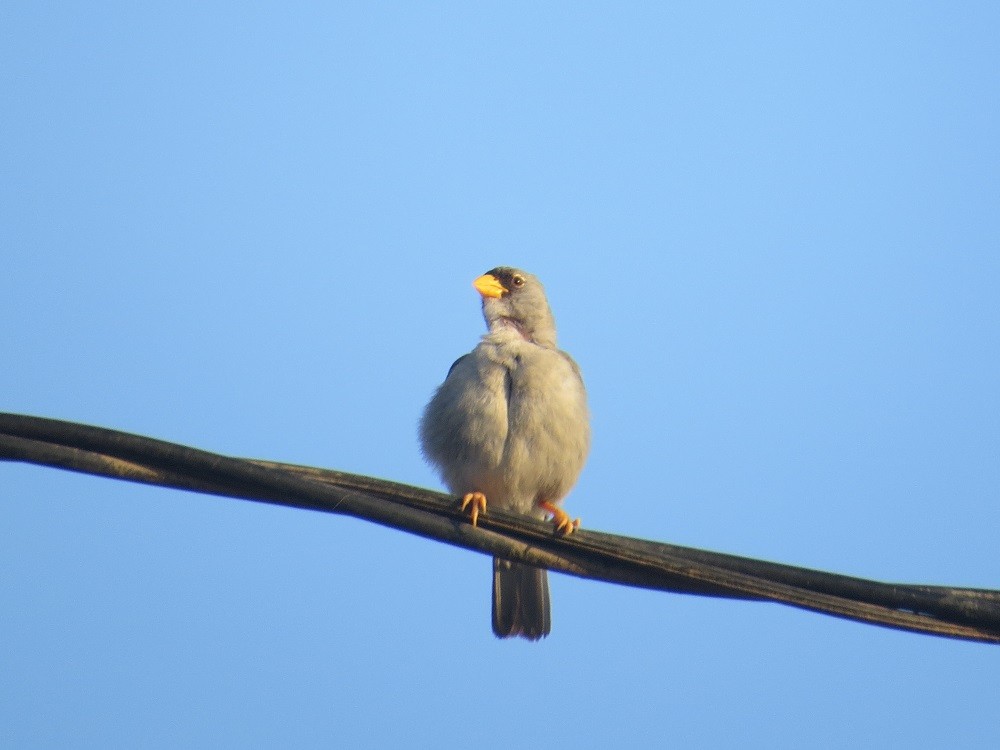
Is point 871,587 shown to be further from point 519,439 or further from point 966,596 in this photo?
point 519,439

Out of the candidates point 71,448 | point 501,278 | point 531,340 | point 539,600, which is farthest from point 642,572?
point 501,278

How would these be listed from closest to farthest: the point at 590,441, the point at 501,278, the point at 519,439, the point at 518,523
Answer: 1. the point at 518,523
2. the point at 519,439
3. the point at 590,441
4. the point at 501,278

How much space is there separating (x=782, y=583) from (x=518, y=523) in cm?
85

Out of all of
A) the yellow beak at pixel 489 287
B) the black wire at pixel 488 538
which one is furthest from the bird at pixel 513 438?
the black wire at pixel 488 538

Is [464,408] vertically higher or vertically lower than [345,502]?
higher

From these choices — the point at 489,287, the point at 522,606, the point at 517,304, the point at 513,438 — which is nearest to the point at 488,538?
the point at 513,438

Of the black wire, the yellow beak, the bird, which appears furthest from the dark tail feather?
the black wire

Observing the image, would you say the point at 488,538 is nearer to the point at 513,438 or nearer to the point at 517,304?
the point at 513,438

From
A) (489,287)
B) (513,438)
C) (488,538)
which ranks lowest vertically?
(488,538)

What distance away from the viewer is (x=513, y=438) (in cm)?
597

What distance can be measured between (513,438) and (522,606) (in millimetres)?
994

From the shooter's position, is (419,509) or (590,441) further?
(590,441)

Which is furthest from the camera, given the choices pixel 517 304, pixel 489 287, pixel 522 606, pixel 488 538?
pixel 489 287

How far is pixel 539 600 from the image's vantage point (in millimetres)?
6309
